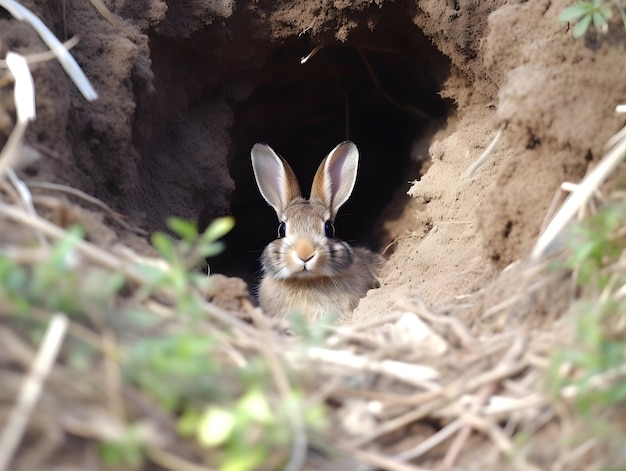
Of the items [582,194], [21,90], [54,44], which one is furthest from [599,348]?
[54,44]

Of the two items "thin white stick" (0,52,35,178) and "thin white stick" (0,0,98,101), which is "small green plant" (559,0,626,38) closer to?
"thin white stick" (0,0,98,101)

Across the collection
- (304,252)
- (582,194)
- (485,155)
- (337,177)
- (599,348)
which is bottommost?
(599,348)

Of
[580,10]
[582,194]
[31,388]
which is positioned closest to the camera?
[31,388]

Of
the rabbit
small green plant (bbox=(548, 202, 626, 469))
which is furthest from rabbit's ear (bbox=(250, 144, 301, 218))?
small green plant (bbox=(548, 202, 626, 469))

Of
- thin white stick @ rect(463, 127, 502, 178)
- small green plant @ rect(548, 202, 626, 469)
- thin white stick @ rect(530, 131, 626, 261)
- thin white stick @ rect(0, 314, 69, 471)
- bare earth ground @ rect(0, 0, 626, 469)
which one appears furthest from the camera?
thin white stick @ rect(463, 127, 502, 178)

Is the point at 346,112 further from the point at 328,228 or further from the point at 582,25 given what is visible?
the point at 582,25

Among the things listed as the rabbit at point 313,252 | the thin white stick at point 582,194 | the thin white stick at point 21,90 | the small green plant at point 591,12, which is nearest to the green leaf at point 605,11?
the small green plant at point 591,12
